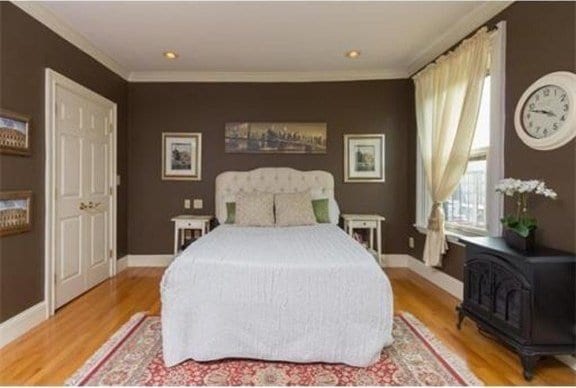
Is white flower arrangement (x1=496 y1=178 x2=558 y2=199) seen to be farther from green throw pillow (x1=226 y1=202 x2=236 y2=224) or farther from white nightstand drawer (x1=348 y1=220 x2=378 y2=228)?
green throw pillow (x1=226 y1=202 x2=236 y2=224)

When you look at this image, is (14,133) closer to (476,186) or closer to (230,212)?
(230,212)

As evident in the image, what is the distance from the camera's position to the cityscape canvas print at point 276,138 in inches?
186

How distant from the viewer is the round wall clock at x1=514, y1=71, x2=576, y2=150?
2209 millimetres

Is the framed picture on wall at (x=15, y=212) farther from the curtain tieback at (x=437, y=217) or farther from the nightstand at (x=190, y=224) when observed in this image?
the curtain tieback at (x=437, y=217)

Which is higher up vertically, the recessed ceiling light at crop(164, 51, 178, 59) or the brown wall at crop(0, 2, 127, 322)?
the recessed ceiling light at crop(164, 51, 178, 59)

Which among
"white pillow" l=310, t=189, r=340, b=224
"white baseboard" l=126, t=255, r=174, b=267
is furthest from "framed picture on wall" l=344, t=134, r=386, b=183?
"white baseboard" l=126, t=255, r=174, b=267

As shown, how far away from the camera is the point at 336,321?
2191 millimetres

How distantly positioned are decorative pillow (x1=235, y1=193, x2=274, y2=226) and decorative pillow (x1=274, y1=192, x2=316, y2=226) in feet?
0.28

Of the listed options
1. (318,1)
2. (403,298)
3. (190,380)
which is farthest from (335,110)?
(190,380)

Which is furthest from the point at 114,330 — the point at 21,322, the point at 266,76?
the point at 266,76

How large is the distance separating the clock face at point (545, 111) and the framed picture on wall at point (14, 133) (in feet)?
12.7

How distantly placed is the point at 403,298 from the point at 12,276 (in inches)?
136

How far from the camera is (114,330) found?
2777 mm

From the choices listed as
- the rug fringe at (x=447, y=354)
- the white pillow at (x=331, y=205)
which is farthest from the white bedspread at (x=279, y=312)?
the white pillow at (x=331, y=205)
